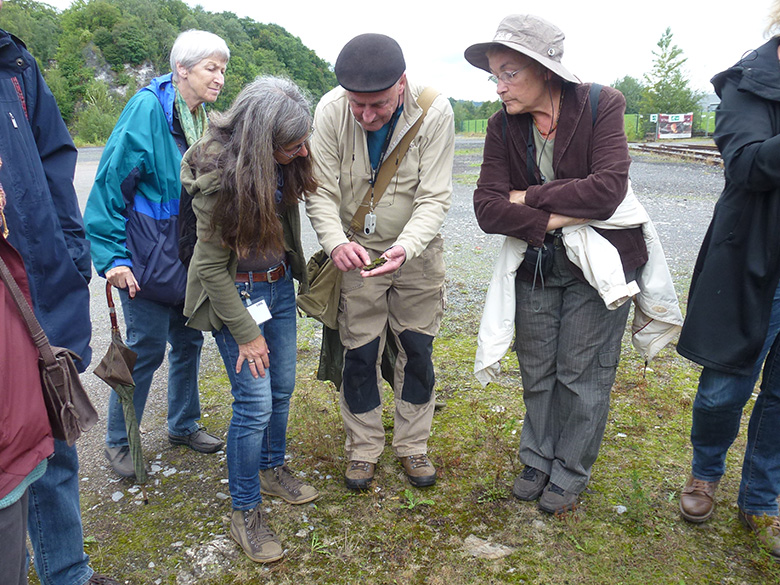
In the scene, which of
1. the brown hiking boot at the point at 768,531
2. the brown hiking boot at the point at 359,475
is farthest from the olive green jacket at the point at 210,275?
the brown hiking boot at the point at 768,531

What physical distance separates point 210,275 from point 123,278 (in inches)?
31.3

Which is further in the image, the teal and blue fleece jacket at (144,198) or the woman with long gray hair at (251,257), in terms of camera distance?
the teal and blue fleece jacket at (144,198)

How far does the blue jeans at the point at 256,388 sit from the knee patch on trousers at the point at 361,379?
14.4 inches

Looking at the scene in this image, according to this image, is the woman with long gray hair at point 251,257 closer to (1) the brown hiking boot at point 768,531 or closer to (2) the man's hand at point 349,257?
(2) the man's hand at point 349,257

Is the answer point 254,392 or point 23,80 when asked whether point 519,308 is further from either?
point 23,80

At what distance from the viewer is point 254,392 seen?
8.44 ft

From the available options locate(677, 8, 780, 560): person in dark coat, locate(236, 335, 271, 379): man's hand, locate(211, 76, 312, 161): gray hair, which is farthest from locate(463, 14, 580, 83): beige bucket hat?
locate(236, 335, 271, 379): man's hand

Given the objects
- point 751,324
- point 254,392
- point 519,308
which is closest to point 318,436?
point 254,392

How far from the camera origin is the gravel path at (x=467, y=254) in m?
3.73

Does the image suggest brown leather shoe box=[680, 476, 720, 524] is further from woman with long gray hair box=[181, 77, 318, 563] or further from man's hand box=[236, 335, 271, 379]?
man's hand box=[236, 335, 271, 379]

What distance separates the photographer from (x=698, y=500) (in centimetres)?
279

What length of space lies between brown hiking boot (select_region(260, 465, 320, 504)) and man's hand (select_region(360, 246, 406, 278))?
1.21 meters

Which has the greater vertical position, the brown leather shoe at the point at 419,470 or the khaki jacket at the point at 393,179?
the khaki jacket at the point at 393,179

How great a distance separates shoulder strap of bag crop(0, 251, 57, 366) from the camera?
1.50 metres
